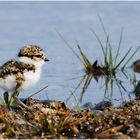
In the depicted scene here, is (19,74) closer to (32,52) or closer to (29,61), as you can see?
(29,61)

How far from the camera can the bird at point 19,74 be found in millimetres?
8148

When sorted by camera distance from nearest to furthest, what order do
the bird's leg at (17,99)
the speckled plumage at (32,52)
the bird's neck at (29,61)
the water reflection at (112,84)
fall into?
the bird's leg at (17,99) → the bird's neck at (29,61) → the speckled plumage at (32,52) → the water reflection at (112,84)

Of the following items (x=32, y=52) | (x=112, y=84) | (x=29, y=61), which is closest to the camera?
(x=29, y=61)

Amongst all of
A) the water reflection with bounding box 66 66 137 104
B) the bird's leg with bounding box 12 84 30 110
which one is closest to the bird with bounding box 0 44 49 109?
the bird's leg with bounding box 12 84 30 110

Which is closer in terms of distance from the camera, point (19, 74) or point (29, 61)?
point (19, 74)

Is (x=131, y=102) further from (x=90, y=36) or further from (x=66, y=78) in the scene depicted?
(x=90, y=36)

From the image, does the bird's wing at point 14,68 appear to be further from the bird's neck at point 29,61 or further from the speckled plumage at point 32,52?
the speckled plumage at point 32,52

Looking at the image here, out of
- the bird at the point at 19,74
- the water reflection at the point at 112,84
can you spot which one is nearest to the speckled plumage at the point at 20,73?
the bird at the point at 19,74

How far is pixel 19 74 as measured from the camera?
819 centimetres

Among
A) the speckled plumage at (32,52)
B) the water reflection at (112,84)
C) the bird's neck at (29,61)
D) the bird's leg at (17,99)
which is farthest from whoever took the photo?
the water reflection at (112,84)

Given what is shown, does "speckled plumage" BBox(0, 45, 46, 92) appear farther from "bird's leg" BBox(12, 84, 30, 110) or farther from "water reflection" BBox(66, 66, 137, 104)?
"water reflection" BBox(66, 66, 137, 104)

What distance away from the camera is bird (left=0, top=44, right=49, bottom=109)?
8.15 m

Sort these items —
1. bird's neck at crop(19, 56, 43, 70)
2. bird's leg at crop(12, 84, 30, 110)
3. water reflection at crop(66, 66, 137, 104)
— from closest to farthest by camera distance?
bird's leg at crop(12, 84, 30, 110) < bird's neck at crop(19, 56, 43, 70) < water reflection at crop(66, 66, 137, 104)

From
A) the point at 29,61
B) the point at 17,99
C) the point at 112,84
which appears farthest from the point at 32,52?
the point at 112,84
